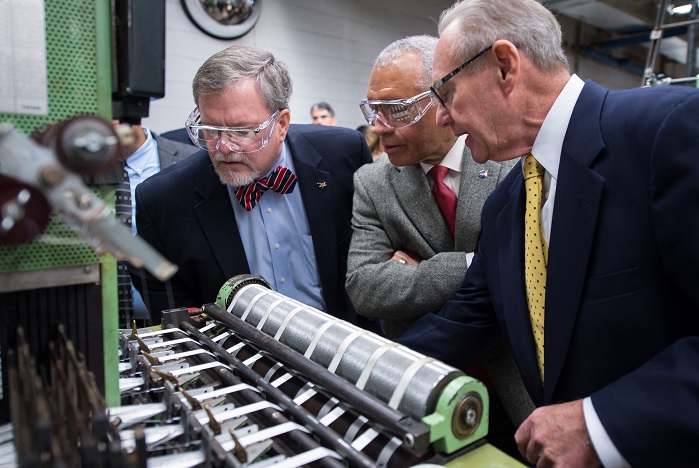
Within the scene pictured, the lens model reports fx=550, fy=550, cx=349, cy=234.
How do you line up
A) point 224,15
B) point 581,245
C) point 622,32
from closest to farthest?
1. point 581,245
2. point 224,15
3. point 622,32

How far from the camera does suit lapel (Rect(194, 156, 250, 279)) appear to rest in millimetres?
1793

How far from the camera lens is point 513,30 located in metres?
1.19

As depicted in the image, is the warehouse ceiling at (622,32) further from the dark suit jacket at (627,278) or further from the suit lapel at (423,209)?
the dark suit jacket at (627,278)

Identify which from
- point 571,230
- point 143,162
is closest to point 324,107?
point 143,162

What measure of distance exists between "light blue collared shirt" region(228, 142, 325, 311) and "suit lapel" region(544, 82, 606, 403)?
0.92 m

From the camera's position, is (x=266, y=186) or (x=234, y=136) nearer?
(x=234, y=136)

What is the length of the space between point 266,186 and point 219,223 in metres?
0.20

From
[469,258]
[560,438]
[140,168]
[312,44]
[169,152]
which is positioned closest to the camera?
[560,438]

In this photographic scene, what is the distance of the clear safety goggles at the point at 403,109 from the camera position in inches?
64.8

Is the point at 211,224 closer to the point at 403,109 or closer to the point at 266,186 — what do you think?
the point at 266,186

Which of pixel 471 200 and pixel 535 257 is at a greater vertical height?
pixel 471 200

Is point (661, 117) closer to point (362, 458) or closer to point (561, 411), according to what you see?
point (561, 411)

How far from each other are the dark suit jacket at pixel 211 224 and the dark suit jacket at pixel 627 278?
0.79 meters

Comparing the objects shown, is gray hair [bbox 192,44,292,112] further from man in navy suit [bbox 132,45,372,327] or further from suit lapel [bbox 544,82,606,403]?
suit lapel [bbox 544,82,606,403]
